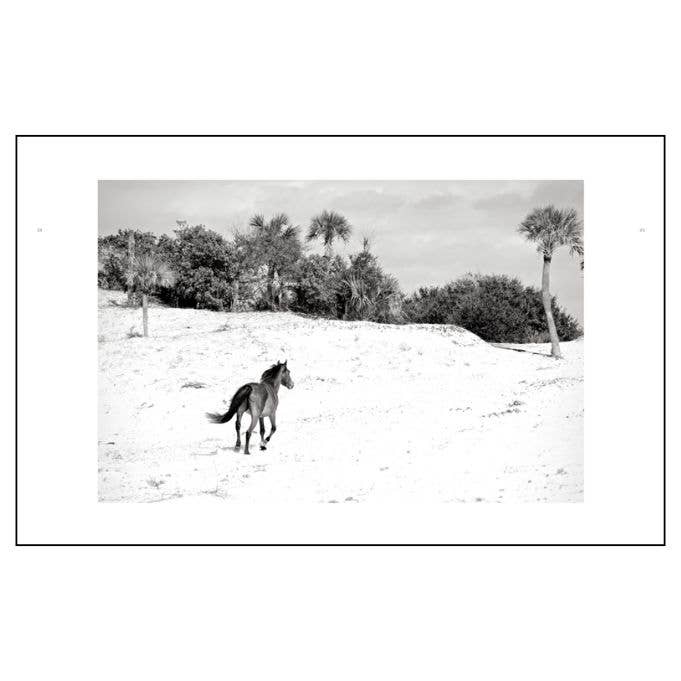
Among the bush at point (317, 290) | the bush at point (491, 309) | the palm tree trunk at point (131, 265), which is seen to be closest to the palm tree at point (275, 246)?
the bush at point (317, 290)

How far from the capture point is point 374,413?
870 cm

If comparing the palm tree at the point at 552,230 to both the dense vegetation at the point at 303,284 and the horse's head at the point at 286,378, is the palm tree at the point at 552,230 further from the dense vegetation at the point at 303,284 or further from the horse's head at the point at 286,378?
the horse's head at the point at 286,378

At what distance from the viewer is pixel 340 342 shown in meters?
9.16

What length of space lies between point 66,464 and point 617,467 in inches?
238

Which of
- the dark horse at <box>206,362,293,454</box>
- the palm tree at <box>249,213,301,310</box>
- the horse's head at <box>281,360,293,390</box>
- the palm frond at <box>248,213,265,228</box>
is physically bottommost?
the dark horse at <box>206,362,293,454</box>

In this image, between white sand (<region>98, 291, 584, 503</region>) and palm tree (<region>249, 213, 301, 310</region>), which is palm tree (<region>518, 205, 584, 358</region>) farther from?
palm tree (<region>249, 213, 301, 310</region>)

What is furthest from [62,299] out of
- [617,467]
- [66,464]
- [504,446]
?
[617,467]

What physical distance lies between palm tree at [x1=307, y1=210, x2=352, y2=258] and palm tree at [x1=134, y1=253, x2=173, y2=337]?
1.87 m

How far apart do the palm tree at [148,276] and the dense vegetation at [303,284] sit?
1cm

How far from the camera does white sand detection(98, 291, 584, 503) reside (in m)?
8.06

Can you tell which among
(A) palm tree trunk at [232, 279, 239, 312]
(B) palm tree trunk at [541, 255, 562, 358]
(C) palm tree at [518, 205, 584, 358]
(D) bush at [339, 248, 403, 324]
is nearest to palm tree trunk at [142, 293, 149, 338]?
(A) palm tree trunk at [232, 279, 239, 312]

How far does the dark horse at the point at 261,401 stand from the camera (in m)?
8.27

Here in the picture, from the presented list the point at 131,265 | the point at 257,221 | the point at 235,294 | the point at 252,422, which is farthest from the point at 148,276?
the point at 252,422

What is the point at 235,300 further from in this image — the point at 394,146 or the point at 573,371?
the point at 573,371
